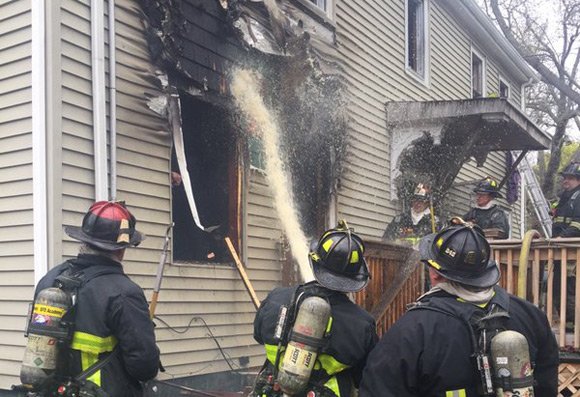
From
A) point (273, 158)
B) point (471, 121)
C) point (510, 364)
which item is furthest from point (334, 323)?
point (471, 121)

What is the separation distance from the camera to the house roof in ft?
45.8

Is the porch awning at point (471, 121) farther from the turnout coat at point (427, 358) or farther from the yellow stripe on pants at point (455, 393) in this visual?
the yellow stripe on pants at point (455, 393)

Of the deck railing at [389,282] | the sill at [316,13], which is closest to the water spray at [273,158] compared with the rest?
the deck railing at [389,282]

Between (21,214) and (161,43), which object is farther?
(161,43)

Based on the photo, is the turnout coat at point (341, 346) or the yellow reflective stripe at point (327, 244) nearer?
the turnout coat at point (341, 346)

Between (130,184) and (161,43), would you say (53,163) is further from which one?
(161,43)

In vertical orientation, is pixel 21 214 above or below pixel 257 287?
above

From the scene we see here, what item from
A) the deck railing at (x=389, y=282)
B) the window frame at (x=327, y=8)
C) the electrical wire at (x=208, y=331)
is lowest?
the electrical wire at (x=208, y=331)

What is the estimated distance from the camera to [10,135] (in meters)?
5.34

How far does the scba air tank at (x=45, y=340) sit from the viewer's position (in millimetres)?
3359

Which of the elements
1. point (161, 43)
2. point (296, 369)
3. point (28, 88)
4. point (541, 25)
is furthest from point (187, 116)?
point (541, 25)

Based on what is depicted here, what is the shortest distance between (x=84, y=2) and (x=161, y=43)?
0.86 meters

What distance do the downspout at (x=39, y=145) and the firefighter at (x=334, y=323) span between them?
2449 mm

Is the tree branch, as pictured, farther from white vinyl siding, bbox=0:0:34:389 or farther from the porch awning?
white vinyl siding, bbox=0:0:34:389
